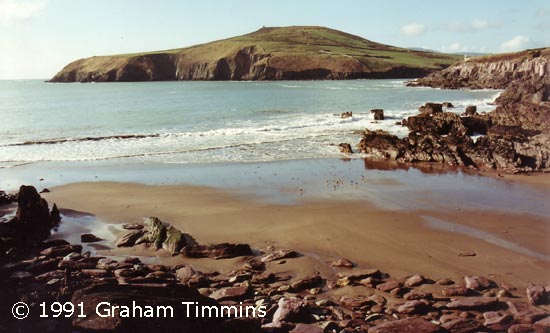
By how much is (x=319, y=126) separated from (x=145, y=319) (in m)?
33.2

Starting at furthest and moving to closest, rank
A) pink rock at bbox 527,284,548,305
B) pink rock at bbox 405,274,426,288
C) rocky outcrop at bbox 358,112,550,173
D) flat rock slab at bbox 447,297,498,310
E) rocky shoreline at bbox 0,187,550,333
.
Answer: rocky outcrop at bbox 358,112,550,173 → pink rock at bbox 405,274,426,288 → pink rock at bbox 527,284,548,305 → flat rock slab at bbox 447,297,498,310 → rocky shoreline at bbox 0,187,550,333

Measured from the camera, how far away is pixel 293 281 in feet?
34.1

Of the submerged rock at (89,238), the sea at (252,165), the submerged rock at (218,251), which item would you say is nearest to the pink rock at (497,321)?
the sea at (252,165)

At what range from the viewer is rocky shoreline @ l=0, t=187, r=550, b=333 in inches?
292

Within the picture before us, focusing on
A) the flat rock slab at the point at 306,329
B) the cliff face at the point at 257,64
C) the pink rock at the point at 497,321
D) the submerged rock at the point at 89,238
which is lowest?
the pink rock at the point at 497,321

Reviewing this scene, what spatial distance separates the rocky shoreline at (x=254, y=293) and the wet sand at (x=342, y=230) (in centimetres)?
60

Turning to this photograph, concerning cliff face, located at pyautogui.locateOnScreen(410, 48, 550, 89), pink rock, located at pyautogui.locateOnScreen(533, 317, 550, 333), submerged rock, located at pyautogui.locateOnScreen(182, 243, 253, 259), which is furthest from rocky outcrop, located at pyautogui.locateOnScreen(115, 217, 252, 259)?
cliff face, located at pyautogui.locateOnScreen(410, 48, 550, 89)

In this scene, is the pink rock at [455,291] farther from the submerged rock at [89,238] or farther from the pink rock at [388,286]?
the submerged rock at [89,238]

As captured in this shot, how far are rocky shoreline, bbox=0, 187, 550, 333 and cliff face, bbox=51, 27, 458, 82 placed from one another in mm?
145057

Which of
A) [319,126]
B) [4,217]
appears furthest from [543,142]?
[4,217]

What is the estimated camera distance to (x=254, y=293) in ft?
31.7

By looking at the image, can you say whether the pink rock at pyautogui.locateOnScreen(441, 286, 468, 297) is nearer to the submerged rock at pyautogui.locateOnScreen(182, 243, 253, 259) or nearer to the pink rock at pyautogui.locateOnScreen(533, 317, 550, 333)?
the pink rock at pyautogui.locateOnScreen(533, 317, 550, 333)

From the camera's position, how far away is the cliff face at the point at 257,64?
513ft

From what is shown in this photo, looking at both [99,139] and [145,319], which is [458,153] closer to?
[145,319]
